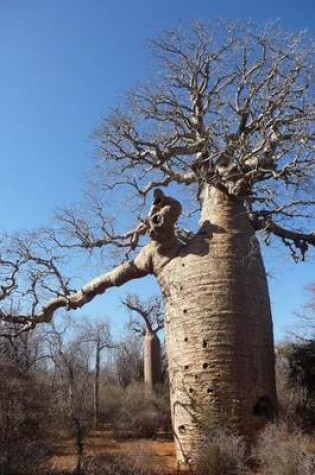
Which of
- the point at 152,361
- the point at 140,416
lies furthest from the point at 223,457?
the point at 152,361

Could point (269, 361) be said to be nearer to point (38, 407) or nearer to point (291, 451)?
point (291, 451)

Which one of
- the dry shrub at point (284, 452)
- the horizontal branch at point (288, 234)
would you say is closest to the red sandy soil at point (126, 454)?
the dry shrub at point (284, 452)

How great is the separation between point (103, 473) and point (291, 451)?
1.99m

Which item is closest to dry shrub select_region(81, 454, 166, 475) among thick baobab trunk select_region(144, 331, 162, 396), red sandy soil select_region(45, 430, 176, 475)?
red sandy soil select_region(45, 430, 176, 475)

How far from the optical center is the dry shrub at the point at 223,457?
5.46 meters

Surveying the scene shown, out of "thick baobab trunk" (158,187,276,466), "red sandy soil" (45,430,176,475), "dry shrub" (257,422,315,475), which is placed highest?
"thick baobab trunk" (158,187,276,466)

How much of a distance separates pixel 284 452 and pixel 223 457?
33.8 inches

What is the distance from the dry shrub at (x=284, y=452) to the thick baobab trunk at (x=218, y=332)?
0.47 meters

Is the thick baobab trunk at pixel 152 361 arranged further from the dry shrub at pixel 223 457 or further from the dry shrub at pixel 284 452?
the dry shrub at pixel 284 452

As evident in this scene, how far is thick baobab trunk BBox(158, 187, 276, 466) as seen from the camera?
6.28 m

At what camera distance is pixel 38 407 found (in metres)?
6.06

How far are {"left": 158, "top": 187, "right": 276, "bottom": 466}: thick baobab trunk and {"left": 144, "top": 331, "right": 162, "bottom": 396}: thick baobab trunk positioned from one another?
8.33 m

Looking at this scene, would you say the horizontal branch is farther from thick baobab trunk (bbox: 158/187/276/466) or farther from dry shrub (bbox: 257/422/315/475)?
dry shrub (bbox: 257/422/315/475)

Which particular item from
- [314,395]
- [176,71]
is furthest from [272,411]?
[176,71]
